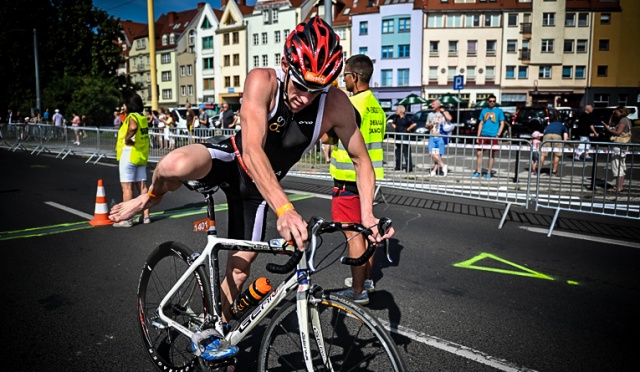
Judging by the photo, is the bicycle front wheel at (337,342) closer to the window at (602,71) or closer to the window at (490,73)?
the window at (490,73)

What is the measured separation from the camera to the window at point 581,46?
5653cm

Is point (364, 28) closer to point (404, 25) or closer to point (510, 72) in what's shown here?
point (404, 25)

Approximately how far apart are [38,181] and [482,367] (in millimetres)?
12365

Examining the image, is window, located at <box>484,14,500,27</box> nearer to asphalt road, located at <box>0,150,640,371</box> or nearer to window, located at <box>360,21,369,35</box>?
window, located at <box>360,21,369,35</box>

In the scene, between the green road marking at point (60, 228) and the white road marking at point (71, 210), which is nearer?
the green road marking at point (60, 228)

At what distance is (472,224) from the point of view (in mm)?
8062

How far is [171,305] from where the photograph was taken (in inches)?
125

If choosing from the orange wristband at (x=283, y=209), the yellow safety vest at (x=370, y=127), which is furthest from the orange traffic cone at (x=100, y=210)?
the orange wristband at (x=283, y=209)

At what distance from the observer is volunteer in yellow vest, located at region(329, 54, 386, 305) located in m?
4.51

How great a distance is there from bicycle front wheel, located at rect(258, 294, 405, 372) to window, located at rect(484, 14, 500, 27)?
201ft

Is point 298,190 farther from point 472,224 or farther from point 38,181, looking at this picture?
point 38,181

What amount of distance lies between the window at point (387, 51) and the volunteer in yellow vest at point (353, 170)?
57.4 m

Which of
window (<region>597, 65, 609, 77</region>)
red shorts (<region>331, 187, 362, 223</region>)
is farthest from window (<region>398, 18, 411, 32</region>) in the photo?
red shorts (<region>331, 187, 362, 223</region>)

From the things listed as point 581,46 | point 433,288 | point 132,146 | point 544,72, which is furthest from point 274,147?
point 581,46
